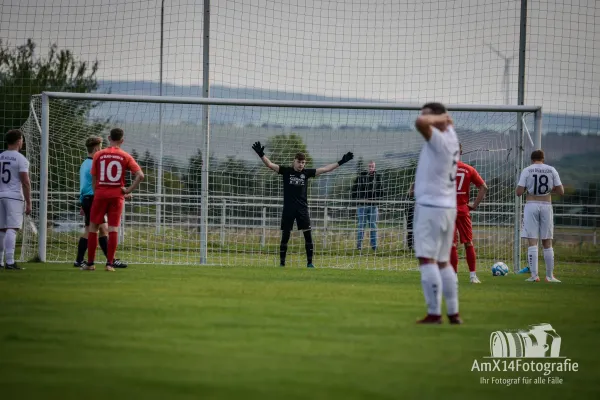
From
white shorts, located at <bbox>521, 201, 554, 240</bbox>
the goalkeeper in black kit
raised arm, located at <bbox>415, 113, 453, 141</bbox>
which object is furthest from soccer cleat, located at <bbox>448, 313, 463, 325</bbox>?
the goalkeeper in black kit

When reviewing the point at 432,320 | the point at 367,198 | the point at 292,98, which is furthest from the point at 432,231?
the point at 367,198

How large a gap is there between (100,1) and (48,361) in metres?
14.4

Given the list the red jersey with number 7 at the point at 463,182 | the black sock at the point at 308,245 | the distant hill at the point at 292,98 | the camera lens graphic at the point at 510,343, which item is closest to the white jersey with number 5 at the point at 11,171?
the distant hill at the point at 292,98

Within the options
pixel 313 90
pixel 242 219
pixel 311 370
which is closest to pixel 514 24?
pixel 313 90

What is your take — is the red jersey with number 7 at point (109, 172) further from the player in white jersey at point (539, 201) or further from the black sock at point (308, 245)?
the player in white jersey at point (539, 201)

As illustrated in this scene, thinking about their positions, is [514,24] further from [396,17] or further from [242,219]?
[242,219]

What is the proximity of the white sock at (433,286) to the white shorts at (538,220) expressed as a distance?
23.1ft

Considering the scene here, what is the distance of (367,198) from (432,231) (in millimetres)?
11501

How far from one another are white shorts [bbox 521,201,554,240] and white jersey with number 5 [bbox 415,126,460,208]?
22.2 ft

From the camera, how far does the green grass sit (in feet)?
17.0

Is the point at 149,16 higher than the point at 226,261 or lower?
higher

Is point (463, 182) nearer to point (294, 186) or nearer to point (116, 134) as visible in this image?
point (294, 186)

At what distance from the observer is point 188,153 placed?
18.7 meters

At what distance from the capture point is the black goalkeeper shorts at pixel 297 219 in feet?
56.1
